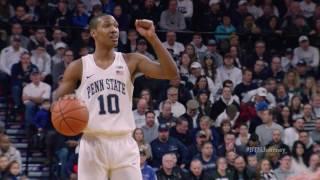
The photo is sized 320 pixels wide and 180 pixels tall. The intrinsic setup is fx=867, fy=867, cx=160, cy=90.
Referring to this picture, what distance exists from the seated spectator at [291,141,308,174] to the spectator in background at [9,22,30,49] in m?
5.00

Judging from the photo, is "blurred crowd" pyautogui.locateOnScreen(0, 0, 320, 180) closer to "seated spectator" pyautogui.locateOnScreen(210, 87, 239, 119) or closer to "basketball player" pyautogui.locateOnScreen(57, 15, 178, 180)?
"seated spectator" pyautogui.locateOnScreen(210, 87, 239, 119)

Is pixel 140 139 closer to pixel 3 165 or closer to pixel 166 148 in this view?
pixel 166 148

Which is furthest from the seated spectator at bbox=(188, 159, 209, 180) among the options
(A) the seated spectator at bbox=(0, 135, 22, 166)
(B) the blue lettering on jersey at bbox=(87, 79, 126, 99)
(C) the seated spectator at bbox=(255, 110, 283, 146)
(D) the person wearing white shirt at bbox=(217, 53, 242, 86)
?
(B) the blue lettering on jersey at bbox=(87, 79, 126, 99)

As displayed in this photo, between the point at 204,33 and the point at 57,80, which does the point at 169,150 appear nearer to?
the point at 57,80

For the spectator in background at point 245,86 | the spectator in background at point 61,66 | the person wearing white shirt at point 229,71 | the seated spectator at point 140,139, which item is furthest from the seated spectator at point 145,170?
the person wearing white shirt at point 229,71

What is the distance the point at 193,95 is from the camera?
1438 cm

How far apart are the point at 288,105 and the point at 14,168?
16.7ft

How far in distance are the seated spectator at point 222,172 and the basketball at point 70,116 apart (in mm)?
5272

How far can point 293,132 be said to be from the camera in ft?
45.1

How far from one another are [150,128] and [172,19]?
379 centimetres

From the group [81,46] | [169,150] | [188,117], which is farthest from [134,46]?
[169,150]

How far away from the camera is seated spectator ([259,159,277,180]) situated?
12.4 m

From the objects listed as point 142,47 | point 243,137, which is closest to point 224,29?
point 142,47

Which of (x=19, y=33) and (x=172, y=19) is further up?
(x=172, y=19)
